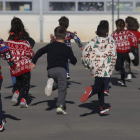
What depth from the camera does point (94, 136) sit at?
6168 millimetres

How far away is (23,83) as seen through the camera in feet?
27.1

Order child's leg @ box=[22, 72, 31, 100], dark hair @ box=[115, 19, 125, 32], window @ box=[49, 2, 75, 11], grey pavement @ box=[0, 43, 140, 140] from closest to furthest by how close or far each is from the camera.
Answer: grey pavement @ box=[0, 43, 140, 140]
child's leg @ box=[22, 72, 31, 100]
dark hair @ box=[115, 19, 125, 32]
window @ box=[49, 2, 75, 11]

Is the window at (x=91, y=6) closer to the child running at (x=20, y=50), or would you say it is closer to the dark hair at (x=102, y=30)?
the child running at (x=20, y=50)

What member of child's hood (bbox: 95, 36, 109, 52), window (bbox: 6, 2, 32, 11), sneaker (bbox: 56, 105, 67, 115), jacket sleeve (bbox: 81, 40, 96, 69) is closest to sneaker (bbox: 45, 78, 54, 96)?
sneaker (bbox: 56, 105, 67, 115)

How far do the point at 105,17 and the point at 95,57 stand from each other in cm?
2094

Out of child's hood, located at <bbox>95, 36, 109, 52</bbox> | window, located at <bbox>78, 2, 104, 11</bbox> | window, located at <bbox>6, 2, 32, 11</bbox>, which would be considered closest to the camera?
child's hood, located at <bbox>95, 36, 109, 52</bbox>

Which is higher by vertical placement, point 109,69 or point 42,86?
point 109,69

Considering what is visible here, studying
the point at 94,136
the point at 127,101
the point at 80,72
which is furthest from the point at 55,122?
the point at 80,72

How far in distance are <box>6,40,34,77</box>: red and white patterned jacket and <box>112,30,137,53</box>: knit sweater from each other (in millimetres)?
3017

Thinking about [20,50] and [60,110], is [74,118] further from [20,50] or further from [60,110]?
[20,50]

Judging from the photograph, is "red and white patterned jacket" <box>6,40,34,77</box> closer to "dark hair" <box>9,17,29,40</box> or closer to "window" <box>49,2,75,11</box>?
"dark hair" <box>9,17,29,40</box>

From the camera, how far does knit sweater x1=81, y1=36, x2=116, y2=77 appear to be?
745 cm

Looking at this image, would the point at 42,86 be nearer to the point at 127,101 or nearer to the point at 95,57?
the point at 127,101

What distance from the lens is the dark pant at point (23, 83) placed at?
26.9 ft
